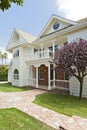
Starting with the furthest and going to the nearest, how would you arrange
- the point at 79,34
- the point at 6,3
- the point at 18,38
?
the point at 18,38 → the point at 79,34 → the point at 6,3

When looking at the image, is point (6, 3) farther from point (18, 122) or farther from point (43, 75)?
point (43, 75)

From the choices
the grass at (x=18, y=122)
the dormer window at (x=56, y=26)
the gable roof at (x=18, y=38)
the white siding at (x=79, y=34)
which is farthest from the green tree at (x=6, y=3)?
the gable roof at (x=18, y=38)

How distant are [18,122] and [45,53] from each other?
13107mm

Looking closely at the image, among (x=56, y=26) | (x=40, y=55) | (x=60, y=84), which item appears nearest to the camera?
(x=60, y=84)

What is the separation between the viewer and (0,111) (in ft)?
33.6

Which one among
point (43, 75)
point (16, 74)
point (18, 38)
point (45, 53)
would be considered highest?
point (18, 38)

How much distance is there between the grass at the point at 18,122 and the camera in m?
7.77

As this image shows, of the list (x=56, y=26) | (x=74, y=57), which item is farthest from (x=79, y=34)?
(x=56, y=26)

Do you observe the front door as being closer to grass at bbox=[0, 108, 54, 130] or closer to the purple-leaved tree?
the purple-leaved tree

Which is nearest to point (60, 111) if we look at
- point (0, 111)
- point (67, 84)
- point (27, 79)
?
point (0, 111)

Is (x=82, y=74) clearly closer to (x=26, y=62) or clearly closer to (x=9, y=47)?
(x=26, y=62)

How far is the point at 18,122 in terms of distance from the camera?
330 inches

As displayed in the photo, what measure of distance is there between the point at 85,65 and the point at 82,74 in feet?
3.85

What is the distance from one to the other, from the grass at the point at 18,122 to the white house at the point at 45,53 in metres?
8.48
